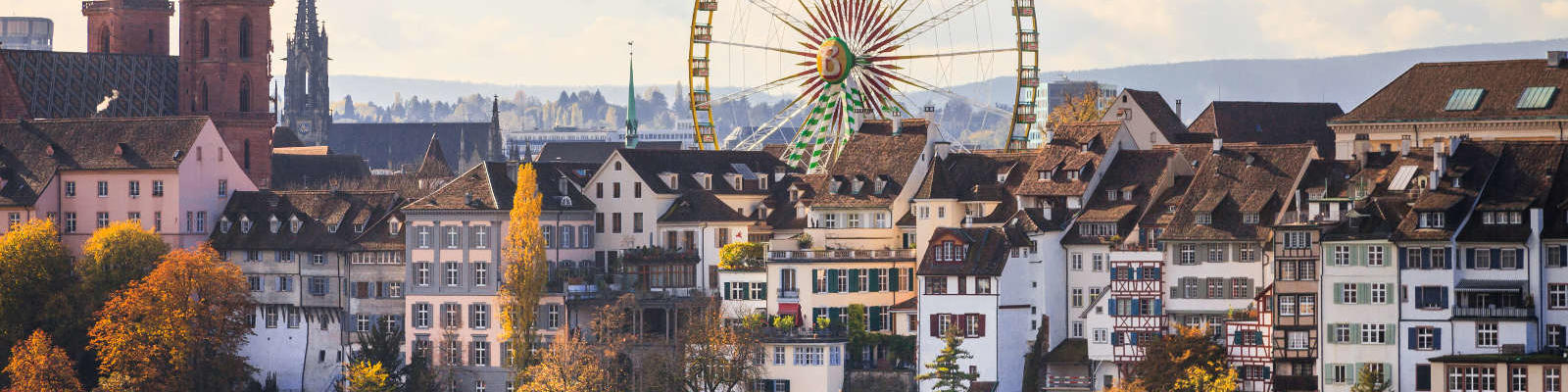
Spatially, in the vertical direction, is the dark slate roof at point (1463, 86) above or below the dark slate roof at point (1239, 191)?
above

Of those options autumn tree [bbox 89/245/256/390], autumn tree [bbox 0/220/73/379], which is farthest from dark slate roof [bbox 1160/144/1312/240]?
autumn tree [bbox 0/220/73/379]

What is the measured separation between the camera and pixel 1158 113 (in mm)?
165500

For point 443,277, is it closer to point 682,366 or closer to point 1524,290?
point 682,366

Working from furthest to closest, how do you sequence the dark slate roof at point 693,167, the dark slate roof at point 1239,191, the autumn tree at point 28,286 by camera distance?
1. the autumn tree at point 28,286
2. the dark slate roof at point 693,167
3. the dark slate roof at point 1239,191

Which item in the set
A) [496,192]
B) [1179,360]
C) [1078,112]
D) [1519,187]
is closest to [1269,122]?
[1078,112]

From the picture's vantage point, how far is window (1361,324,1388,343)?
124 m

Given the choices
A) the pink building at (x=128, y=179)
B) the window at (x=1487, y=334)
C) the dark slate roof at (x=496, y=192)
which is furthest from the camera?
the pink building at (x=128, y=179)

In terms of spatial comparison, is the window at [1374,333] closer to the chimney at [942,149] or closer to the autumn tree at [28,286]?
the chimney at [942,149]

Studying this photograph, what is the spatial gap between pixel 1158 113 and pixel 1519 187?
138ft

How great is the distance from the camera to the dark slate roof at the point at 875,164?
5871 inches

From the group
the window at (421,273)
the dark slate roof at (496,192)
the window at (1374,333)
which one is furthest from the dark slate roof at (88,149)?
the window at (1374,333)

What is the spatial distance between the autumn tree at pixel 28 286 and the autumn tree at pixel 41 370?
17.5ft

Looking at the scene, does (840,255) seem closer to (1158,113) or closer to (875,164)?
(875,164)

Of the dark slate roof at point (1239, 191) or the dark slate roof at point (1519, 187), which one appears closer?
the dark slate roof at point (1519, 187)
